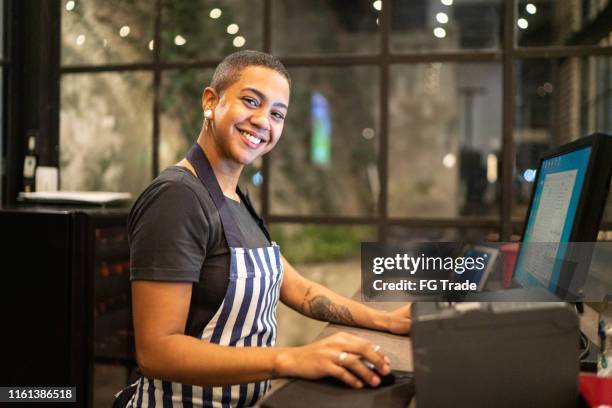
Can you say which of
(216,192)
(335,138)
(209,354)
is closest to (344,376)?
(209,354)

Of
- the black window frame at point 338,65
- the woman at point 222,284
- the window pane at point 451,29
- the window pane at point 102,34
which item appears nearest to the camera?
Answer: the woman at point 222,284

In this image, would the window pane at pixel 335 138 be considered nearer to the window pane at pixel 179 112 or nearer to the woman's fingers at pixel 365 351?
the window pane at pixel 179 112

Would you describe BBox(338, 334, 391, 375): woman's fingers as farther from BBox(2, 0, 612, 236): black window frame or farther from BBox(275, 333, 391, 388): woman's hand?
BBox(2, 0, 612, 236): black window frame

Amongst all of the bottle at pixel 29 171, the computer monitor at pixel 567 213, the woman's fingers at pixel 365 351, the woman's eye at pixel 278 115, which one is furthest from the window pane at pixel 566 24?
the bottle at pixel 29 171

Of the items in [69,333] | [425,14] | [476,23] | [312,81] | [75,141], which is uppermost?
[425,14]

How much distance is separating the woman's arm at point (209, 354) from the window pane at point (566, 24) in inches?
77.0

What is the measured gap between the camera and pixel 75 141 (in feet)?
9.53

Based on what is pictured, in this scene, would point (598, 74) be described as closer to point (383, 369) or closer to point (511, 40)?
point (511, 40)

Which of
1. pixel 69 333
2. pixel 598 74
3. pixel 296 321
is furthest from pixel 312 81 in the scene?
pixel 69 333

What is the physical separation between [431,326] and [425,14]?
13098 mm

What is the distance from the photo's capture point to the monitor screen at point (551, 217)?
0.88 meters

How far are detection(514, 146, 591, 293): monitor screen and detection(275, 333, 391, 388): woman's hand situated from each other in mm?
257

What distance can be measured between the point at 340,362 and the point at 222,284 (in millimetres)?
425

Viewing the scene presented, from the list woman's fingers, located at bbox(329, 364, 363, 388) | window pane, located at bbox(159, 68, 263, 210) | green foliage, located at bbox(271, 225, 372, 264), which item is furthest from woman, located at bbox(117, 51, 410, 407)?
green foliage, located at bbox(271, 225, 372, 264)
